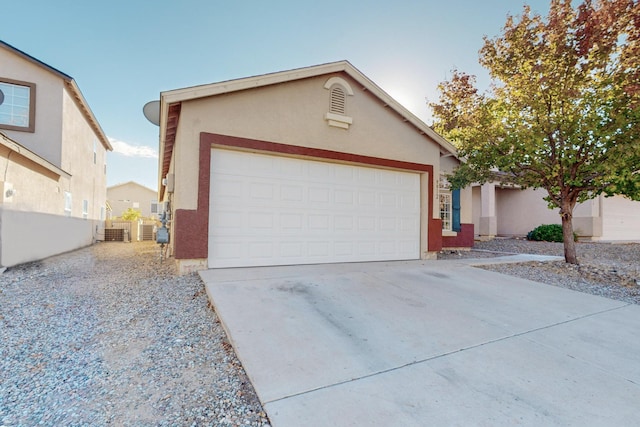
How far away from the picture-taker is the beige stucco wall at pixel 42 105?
363 inches

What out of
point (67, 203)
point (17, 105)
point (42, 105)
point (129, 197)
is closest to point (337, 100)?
point (42, 105)

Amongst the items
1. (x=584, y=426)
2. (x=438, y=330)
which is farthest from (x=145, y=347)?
(x=584, y=426)

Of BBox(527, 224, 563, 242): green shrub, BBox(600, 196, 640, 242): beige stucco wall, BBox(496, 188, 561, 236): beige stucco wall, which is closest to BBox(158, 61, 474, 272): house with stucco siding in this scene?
BBox(527, 224, 563, 242): green shrub

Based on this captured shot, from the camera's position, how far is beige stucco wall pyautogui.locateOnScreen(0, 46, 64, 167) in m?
9.23

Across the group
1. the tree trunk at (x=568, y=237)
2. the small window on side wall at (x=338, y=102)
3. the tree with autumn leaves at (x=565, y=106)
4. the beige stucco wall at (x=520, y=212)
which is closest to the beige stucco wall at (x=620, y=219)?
the beige stucco wall at (x=520, y=212)

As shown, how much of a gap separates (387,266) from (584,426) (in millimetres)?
5026

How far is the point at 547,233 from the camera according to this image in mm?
14742

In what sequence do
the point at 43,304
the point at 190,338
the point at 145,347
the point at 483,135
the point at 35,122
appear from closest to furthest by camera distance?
the point at 145,347 → the point at 190,338 → the point at 43,304 → the point at 483,135 → the point at 35,122

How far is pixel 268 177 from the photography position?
6559 mm

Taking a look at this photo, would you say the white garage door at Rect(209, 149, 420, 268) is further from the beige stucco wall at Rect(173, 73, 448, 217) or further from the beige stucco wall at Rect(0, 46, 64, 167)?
the beige stucco wall at Rect(0, 46, 64, 167)

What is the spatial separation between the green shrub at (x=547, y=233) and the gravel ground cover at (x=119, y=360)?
15970mm

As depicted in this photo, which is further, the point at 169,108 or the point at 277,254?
the point at 277,254

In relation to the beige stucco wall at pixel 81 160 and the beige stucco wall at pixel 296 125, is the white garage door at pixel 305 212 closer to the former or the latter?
the beige stucco wall at pixel 296 125

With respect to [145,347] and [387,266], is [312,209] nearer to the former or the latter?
[387,266]
